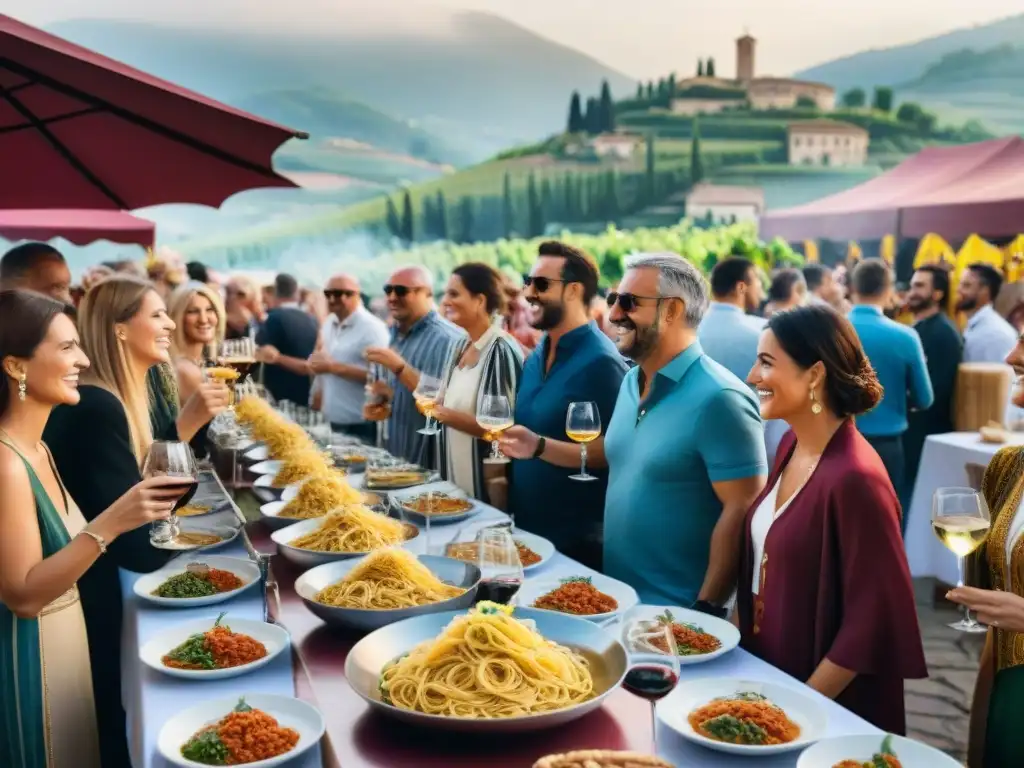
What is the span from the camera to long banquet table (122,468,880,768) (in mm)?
1658

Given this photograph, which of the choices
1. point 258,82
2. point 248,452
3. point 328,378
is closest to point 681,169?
point 258,82

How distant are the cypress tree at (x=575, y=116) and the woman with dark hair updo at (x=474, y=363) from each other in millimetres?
21826

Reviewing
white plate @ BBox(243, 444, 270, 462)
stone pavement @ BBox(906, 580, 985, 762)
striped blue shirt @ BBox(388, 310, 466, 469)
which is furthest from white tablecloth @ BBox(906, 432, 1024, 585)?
white plate @ BBox(243, 444, 270, 462)

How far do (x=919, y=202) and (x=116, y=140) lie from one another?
988cm

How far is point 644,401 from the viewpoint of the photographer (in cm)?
301

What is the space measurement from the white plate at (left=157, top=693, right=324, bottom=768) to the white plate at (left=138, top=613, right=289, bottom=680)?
19cm

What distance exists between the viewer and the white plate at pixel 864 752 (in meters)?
1.56

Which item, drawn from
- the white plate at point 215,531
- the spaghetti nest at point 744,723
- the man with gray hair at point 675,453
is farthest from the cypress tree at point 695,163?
the spaghetti nest at point 744,723

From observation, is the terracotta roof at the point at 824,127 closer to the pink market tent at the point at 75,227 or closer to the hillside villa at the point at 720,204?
the hillside villa at the point at 720,204

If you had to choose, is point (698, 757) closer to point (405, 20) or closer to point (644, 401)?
point (644, 401)

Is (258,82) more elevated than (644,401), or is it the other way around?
(258,82)

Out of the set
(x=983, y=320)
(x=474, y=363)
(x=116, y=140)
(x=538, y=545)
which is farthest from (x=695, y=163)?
(x=538, y=545)

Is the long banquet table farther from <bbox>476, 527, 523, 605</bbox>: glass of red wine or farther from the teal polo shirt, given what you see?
the teal polo shirt

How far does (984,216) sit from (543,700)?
1004 centimetres
